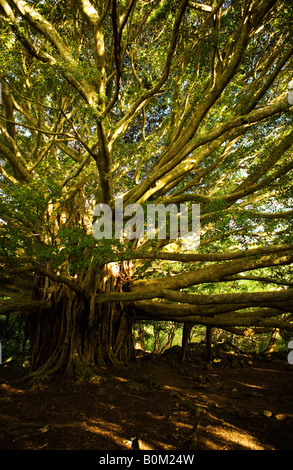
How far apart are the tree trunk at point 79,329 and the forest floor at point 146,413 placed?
471 mm

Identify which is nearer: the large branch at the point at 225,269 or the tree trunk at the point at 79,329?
the large branch at the point at 225,269

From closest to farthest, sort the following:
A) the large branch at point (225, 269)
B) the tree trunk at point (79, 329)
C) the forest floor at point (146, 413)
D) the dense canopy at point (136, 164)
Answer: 1. the forest floor at point (146, 413)
2. the dense canopy at point (136, 164)
3. the large branch at point (225, 269)
4. the tree trunk at point (79, 329)

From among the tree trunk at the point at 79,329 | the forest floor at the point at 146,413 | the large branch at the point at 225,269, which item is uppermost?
the large branch at the point at 225,269

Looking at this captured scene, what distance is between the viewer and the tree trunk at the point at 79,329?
5488mm

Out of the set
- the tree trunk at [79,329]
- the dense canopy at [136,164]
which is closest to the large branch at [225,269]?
the dense canopy at [136,164]

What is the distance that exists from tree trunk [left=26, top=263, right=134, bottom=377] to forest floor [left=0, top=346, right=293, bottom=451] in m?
0.47


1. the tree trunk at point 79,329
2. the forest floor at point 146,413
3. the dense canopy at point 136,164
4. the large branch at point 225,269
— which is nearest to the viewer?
the forest floor at point 146,413

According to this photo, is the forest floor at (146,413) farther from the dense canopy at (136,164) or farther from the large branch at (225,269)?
the large branch at (225,269)

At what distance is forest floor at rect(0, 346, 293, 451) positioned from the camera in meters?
2.98

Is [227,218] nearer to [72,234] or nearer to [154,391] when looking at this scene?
[72,234]

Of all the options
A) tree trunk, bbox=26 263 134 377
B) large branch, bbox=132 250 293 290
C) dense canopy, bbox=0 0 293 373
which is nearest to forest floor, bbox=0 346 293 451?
tree trunk, bbox=26 263 134 377

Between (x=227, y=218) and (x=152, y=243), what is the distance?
1415 millimetres

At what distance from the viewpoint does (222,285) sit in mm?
10328
